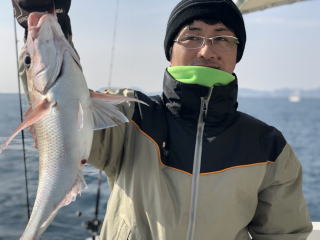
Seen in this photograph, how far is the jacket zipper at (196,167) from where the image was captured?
6.61 ft

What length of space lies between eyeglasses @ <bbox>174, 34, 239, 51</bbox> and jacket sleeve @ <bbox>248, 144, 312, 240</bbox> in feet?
2.47

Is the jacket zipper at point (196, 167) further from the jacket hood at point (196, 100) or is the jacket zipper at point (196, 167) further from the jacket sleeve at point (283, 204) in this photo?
the jacket sleeve at point (283, 204)

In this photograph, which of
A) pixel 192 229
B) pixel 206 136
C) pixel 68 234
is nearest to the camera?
pixel 192 229

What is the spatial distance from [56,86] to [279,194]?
1506mm

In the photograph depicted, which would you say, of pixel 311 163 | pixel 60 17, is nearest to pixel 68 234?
pixel 60 17

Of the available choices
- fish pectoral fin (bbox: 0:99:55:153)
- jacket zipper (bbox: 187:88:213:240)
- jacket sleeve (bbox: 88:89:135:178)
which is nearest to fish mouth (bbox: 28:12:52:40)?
fish pectoral fin (bbox: 0:99:55:153)

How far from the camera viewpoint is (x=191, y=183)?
2.04 metres

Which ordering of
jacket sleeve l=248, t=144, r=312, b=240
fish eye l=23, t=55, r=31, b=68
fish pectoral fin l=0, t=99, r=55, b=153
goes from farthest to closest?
jacket sleeve l=248, t=144, r=312, b=240
fish eye l=23, t=55, r=31, b=68
fish pectoral fin l=0, t=99, r=55, b=153

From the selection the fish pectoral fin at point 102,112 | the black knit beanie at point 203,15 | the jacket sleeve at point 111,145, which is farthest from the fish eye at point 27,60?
the black knit beanie at point 203,15

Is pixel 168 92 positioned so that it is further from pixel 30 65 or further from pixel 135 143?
pixel 30 65

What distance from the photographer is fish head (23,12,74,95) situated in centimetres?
155

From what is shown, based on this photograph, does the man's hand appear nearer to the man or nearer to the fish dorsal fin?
the fish dorsal fin

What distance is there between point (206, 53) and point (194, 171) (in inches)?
27.2

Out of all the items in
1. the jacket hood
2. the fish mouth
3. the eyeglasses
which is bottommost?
the jacket hood
